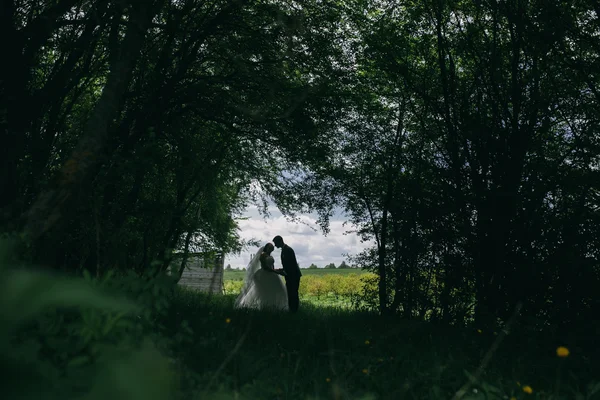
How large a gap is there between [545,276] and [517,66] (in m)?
3.23

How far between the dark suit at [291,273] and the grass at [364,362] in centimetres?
458

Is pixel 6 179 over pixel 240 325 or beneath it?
over

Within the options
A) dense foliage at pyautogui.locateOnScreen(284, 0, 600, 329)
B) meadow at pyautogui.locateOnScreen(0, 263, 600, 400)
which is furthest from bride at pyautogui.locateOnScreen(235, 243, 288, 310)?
meadow at pyautogui.locateOnScreen(0, 263, 600, 400)

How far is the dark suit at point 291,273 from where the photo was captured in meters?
12.3

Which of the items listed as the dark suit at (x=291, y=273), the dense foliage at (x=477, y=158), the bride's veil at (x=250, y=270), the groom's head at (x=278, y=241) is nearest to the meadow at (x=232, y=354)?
the dense foliage at (x=477, y=158)

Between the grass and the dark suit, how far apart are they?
180 inches

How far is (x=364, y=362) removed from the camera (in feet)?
14.9

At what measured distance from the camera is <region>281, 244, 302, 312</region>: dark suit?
484 inches

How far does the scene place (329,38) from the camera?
28.7ft

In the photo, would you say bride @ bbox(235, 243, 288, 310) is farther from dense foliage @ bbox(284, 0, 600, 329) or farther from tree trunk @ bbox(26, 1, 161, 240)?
tree trunk @ bbox(26, 1, 161, 240)

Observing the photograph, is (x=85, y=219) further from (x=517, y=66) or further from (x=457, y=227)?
(x=517, y=66)

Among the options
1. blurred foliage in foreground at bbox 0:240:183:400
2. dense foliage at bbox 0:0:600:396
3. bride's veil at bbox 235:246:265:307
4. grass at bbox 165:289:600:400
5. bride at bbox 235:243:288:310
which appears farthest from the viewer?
bride's veil at bbox 235:246:265:307

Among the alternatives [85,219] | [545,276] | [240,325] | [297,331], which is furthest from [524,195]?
[85,219]

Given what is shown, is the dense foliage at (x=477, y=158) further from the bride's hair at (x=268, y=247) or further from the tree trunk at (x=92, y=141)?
the tree trunk at (x=92, y=141)
